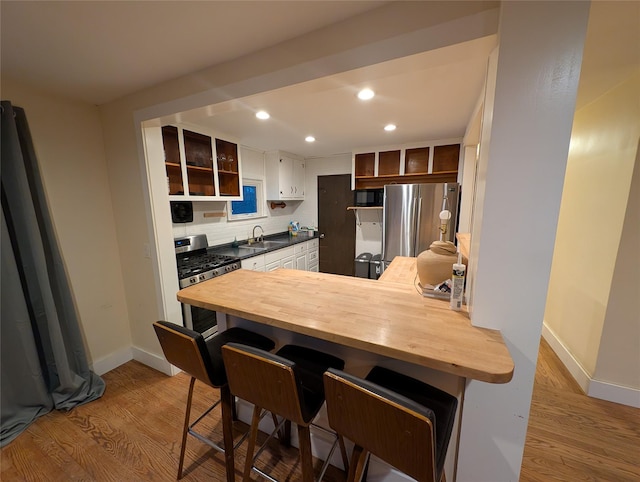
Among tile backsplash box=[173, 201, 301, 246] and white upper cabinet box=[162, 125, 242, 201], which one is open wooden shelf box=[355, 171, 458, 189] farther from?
white upper cabinet box=[162, 125, 242, 201]

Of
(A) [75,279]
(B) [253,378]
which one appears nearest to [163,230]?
(A) [75,279]

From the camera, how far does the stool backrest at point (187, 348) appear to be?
1.07m

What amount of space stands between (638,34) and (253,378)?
240cm

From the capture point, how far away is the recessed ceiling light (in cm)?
176

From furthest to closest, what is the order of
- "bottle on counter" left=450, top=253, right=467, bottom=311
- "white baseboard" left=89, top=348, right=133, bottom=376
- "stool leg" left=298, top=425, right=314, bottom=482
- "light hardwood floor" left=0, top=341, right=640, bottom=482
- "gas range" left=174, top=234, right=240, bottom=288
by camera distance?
"gas range" left=174, top=234, right=240, bottom=288 → "white baseboard" left=89, top=348, right=133, bottom=376 → "light hardwood floor" left=0, top=341, right=640, bottom=482 → "bottle on counter" left=450, top=253, right=467, bottom=311 → "stool leg" left=298, top=425, right=314, bottom=482

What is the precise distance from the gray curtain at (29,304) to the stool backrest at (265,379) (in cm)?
173

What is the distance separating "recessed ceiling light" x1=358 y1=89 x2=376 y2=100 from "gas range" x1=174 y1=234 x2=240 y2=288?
6.70 ft

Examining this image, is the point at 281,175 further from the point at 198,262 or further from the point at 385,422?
the point at 385,422

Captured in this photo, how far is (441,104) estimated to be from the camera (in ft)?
6.65

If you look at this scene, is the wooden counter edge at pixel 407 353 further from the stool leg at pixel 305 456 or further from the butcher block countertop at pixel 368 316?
the stool leg at pixel 305 456

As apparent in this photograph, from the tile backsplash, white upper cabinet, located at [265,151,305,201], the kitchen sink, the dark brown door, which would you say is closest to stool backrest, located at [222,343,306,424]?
the tile backsplash

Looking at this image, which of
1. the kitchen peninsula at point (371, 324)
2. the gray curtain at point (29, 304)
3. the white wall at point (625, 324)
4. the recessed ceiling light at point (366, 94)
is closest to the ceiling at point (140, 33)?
the gray curtain at point (29, 304)

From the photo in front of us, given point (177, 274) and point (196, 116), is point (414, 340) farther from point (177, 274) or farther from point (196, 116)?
point (177, 274)

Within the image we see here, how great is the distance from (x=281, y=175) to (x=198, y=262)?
75.7 inches
